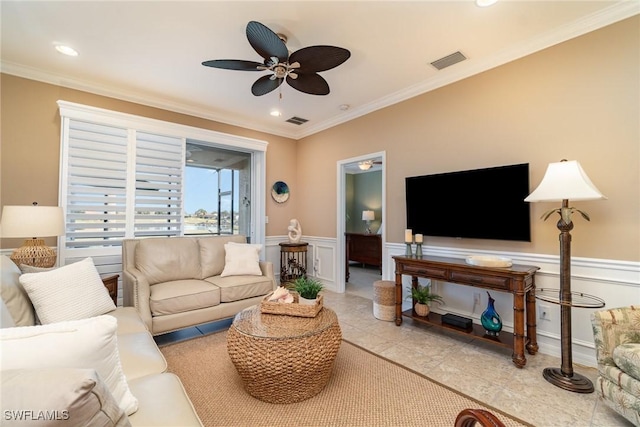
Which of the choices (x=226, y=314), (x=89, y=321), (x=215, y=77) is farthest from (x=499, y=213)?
(x=215, y=77)

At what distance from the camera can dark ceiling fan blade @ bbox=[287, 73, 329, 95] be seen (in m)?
2.57

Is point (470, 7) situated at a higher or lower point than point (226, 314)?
higher

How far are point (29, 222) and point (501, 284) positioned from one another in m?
4.11

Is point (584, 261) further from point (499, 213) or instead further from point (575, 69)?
point (575, 69)

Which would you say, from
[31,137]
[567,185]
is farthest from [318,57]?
[31,137]

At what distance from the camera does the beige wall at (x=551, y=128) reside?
2.18 metres

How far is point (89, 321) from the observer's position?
93cm

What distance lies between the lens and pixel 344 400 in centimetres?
184

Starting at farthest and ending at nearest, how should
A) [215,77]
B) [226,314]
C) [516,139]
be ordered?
[215,77] → [226,314] → [516,139]

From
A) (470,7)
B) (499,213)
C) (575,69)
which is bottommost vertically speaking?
(499,213)

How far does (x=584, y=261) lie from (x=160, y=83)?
15.7 ft

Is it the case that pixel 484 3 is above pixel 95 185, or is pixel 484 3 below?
above

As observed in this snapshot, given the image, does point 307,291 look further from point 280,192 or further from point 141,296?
point 280,192

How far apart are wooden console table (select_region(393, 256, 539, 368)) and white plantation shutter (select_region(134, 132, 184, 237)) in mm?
3199
